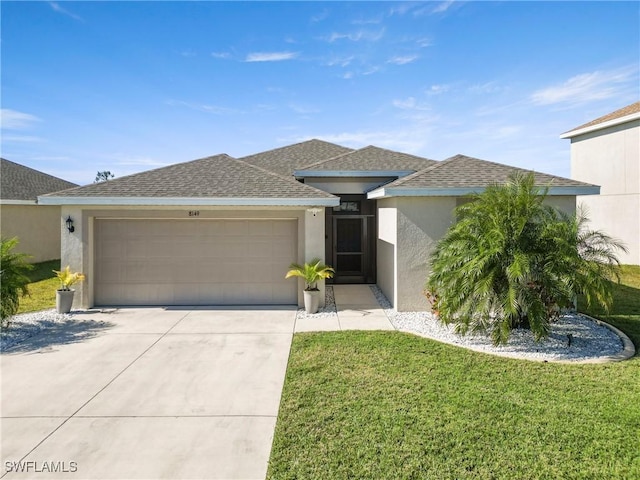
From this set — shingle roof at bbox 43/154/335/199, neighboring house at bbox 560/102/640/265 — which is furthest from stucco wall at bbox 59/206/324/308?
neighboring house at bbox 560/102/640/265

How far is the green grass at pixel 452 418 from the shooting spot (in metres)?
3.70

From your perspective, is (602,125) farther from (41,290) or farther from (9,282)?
(41,290)

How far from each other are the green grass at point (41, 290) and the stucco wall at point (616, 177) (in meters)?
24.1

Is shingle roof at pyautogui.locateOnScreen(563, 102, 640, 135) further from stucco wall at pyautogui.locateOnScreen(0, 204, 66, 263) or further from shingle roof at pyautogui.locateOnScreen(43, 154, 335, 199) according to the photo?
stucco wall at pyautogui.locateOnScreen(0, 204, 66, 263)

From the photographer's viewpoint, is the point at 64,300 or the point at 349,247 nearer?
the point at 64,300

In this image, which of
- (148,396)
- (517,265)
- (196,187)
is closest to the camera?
(148,396)

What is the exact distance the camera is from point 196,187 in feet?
35.4

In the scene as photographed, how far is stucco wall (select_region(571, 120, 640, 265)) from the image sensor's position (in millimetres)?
18422

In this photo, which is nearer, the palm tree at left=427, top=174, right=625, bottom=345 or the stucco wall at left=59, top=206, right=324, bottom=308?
the palm tree at left=427, top=174, right=625, bottom=345

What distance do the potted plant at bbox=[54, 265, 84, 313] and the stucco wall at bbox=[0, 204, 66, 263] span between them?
10.9 m

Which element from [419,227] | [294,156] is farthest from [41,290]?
[419,227]

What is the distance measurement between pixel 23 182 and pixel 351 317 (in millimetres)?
20879

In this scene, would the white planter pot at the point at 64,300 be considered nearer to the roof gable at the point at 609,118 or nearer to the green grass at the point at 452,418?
the green grass at the point at 452,418

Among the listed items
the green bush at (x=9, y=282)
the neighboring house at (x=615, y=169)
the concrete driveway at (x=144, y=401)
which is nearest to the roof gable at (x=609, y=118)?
the neighboring house at (x=615, y=169)
